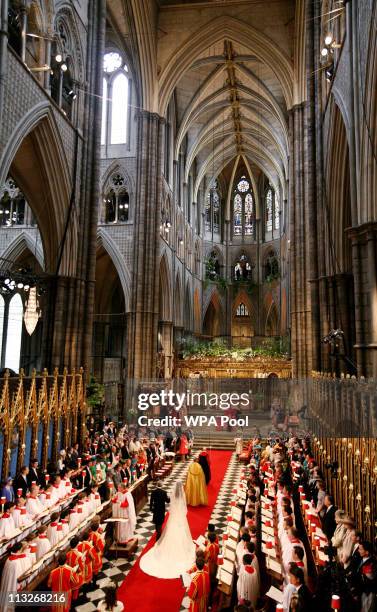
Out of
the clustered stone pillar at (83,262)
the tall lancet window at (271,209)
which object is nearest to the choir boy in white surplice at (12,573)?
the clustered stone pillar at (83,262)

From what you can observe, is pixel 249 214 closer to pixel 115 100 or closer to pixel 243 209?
pixel 243 209

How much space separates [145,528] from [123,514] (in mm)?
1553

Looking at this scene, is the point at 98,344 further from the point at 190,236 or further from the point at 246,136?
the point at 246,136

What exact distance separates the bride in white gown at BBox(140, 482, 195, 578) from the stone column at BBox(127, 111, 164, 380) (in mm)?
15478

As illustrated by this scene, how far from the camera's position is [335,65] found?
47.0 ft

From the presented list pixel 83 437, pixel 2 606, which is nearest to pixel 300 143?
pixel 83 437

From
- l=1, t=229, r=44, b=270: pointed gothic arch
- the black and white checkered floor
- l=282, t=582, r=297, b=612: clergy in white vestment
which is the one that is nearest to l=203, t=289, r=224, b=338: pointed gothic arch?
l=1, t=229, r=44, b=270: pointed gothic arch

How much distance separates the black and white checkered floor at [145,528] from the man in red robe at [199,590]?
0.94 m

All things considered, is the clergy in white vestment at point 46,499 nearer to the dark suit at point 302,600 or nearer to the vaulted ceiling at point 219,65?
the dark suit at point 302,600

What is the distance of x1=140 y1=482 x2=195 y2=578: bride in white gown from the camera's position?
7996 mm

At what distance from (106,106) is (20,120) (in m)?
15.9

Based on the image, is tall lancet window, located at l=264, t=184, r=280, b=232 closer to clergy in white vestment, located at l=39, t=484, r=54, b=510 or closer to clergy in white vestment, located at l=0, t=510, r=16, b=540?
clergy in white vestment, located at l=39, t=484, r=54, b=510

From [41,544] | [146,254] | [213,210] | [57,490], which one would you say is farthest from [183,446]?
[213,210]

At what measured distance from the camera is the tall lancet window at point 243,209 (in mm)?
47438
